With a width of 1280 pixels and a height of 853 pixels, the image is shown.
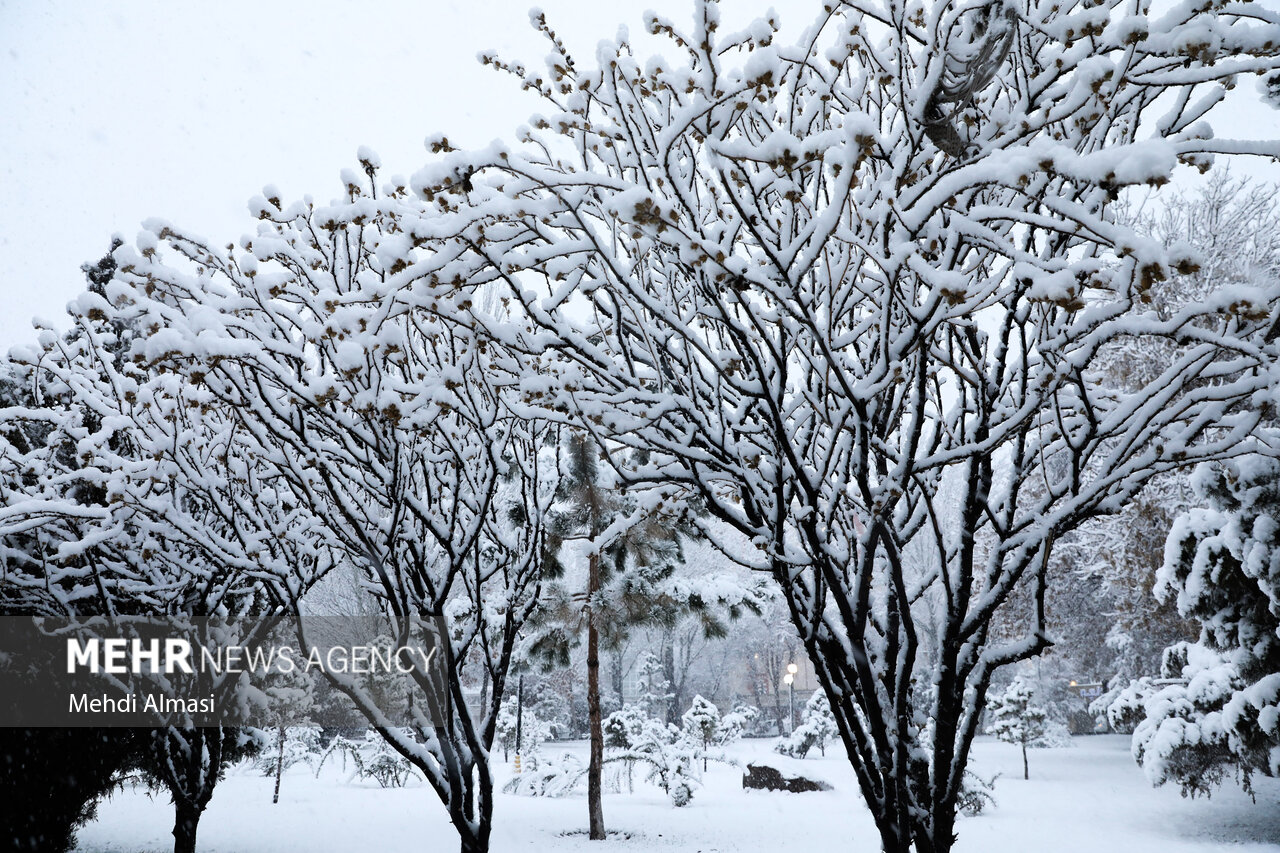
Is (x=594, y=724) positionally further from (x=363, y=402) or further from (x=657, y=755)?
(x=363, y=402)

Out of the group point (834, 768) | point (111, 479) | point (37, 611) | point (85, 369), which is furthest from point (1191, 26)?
point (834, 768)

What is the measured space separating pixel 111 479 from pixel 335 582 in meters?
22.5

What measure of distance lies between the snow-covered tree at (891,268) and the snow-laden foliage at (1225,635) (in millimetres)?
5041

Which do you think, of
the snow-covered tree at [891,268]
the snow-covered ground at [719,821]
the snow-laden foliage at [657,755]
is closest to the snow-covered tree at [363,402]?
the snow-covered tree at [891,268]

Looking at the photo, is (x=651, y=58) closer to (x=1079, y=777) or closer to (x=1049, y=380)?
(x=1049, y=380)

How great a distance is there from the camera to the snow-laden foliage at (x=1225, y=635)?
682 cm

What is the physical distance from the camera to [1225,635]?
7.79 metres

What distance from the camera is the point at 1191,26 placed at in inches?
79.3

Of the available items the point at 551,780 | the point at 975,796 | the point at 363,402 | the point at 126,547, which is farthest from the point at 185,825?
the point at 975,796

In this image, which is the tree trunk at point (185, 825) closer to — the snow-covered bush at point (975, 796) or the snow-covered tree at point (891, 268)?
the snow-covered tree at point (891, 268)

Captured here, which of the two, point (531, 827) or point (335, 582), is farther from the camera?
point (335, 582)

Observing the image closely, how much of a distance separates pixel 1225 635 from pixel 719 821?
717 centimetres

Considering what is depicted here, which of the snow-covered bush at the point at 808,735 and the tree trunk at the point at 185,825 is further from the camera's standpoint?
the snow-covered bush at the point at 808,735

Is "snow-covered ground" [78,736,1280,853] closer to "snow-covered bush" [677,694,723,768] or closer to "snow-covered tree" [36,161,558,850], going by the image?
"snow-covered bush" [677,694,723,768]
